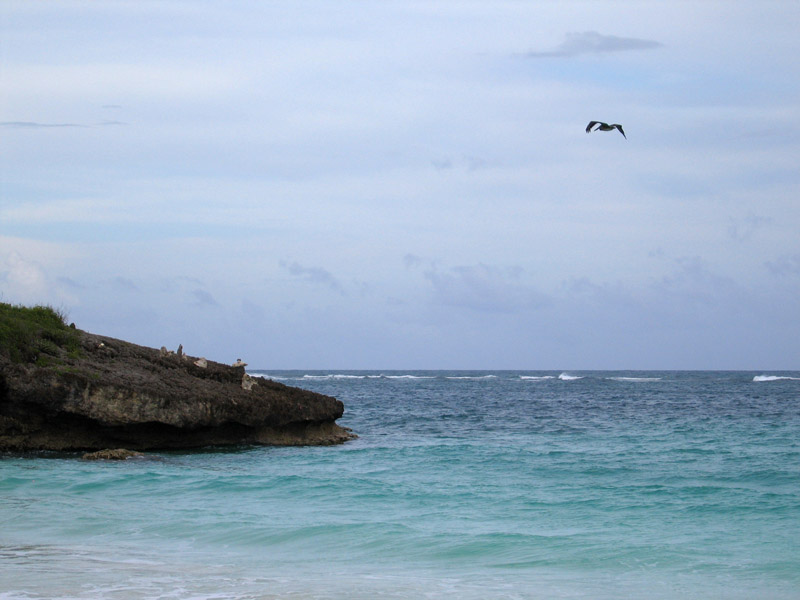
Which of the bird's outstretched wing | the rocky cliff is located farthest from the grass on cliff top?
the bird's outstretched wing

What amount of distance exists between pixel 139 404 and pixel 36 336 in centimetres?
358

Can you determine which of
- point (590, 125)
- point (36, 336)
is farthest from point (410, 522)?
point (36, 336)

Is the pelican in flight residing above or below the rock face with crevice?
above

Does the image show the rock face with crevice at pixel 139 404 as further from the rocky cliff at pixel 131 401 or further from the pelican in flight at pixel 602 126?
the pelican in flight at pixel 602 126

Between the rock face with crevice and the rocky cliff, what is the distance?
0.08ft

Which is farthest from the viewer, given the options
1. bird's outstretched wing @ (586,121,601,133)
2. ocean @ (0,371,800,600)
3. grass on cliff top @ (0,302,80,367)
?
grass on cliff top @ (0,302,80,367)

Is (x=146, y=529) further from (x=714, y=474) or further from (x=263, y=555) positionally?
(x=714, y=474)

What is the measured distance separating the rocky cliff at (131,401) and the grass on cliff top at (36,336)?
5 centimetres

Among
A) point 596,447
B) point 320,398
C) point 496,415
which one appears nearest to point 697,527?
point 596,447

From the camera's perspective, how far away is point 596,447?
25.4 meters

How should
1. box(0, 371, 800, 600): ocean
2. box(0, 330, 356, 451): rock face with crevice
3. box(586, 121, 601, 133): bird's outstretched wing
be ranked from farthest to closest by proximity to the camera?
box(0, 330, 356, 451): rock face with crevice, box(586, 121, 601, 133): bird's outstretched wing, box(0, 371, 800, 600): ocean

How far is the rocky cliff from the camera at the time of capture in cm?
1956

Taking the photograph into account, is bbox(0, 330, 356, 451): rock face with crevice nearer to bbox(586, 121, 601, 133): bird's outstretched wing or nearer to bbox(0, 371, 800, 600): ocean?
bbox(0, 371, 800, 600): ocean

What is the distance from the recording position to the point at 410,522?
14.8 meters
